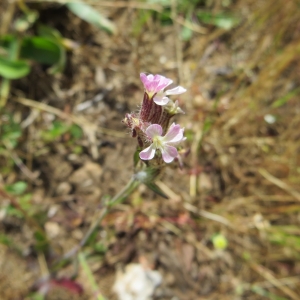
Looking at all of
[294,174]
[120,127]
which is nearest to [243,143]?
[294,174]

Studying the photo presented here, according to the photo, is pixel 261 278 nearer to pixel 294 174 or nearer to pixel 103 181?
pixel 294 174

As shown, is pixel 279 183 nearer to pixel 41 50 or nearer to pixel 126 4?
pixel 126 4

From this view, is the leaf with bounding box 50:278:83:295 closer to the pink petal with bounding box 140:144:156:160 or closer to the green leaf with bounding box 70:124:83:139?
the green leaf with bounding box 70:124:83:139

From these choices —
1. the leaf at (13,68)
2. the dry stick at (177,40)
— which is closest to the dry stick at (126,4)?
the dry stick at (177,40)

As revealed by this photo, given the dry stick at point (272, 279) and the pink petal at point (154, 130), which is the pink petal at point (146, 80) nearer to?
the pink petal at point (154, 130)

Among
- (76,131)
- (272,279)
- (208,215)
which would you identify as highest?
(76,131)

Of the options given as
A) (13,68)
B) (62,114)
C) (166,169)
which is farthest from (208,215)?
(13,68)
